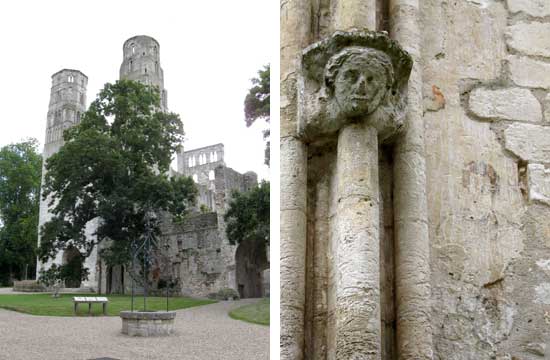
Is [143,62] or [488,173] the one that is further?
[143,62]

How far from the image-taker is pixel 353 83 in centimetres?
134

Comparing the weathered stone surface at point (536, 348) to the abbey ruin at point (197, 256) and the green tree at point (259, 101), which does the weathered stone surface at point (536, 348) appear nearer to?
the green tree at point (259, 101)

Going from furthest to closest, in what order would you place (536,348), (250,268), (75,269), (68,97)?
(68,97) → (250,268) → (75,269) → (536,348)

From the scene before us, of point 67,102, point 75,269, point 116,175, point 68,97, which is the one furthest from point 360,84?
point 67,102

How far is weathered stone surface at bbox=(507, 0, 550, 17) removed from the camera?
1.84m

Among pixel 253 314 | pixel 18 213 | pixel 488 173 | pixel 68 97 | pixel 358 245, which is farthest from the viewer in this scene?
pixel 68 97

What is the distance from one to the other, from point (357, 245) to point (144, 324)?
25.4ft

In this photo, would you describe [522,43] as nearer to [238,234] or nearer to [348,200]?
[348,200]

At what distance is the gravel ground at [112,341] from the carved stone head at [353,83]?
598 cm

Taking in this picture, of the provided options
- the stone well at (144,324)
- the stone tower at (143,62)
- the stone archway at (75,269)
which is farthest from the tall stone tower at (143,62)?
the stone well at (144,324)

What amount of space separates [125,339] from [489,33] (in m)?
7.37

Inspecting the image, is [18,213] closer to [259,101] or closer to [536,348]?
[259,101]

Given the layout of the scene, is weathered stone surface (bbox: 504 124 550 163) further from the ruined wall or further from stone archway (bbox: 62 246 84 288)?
stone archway (bbox: 62 246 84 288)

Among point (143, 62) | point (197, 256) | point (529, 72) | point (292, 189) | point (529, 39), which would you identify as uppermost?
point (143, 62)
